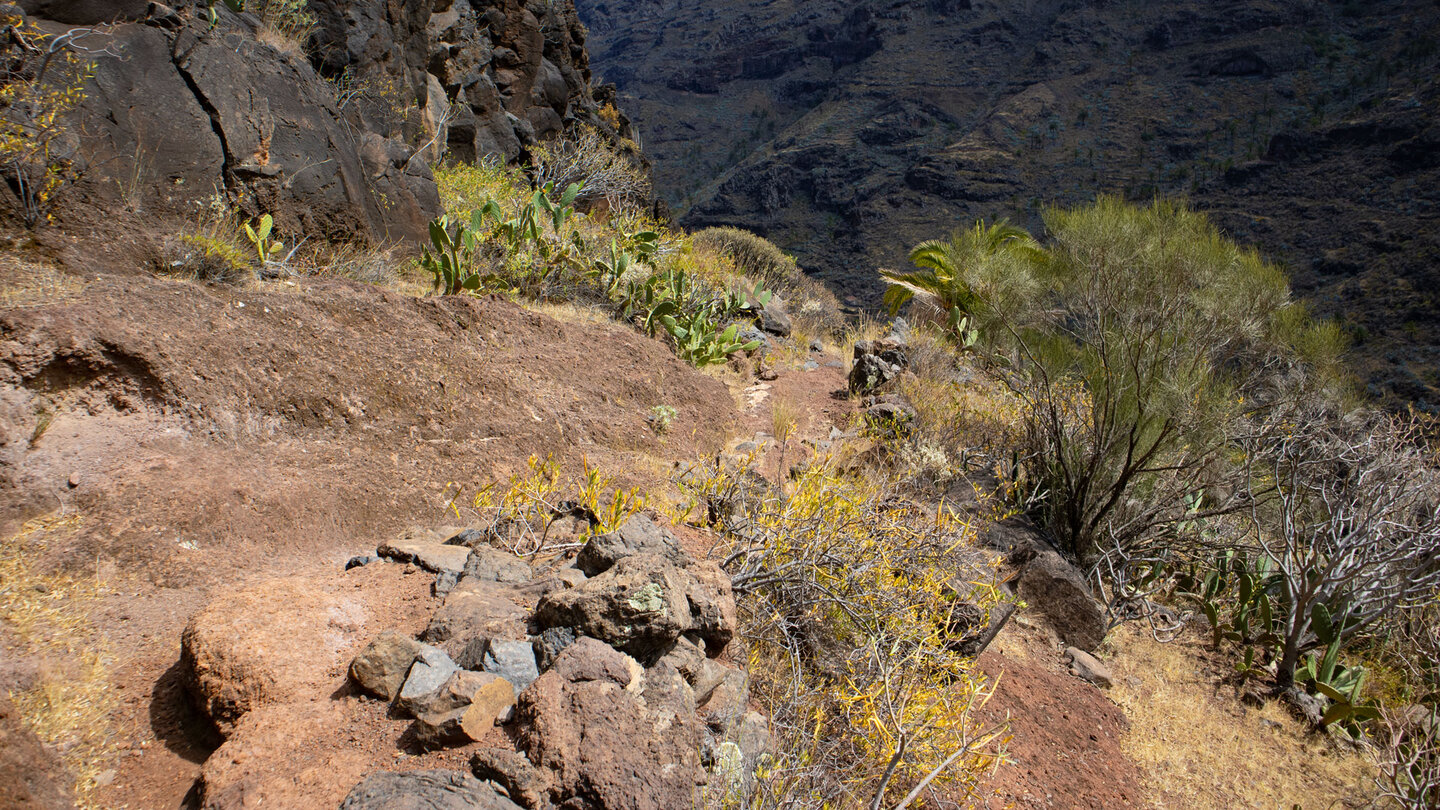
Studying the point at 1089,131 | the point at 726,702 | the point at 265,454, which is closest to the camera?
the point at 726,702

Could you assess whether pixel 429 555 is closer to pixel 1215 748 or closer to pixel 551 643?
pixel 551 643

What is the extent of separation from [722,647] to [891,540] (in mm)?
1210

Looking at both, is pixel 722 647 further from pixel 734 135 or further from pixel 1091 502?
pixel 734 135

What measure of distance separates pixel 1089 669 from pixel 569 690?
11.8 feet

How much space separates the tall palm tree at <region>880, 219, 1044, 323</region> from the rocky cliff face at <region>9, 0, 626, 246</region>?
5.93 meters

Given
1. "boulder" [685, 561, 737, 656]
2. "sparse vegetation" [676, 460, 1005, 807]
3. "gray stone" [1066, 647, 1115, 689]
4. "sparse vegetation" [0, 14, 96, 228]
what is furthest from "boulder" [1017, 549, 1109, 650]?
"sparse vegetation" [0, 14, 96, 228]

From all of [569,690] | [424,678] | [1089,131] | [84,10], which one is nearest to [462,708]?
[424,678]

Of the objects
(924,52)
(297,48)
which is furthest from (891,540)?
(924,52)

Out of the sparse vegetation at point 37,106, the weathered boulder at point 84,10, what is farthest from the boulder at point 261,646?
the weathered boulder at point 84,10

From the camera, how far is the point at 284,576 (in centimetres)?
289

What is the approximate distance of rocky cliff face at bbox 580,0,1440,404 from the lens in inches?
1200

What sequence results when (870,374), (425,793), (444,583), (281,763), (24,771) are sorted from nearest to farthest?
1. (24,771)
2. (425,793)
3. (281,763)
4. (444,583)
5. (870,374)

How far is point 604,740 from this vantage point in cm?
195

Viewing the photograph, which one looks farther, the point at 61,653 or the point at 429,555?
the point at 429,555
